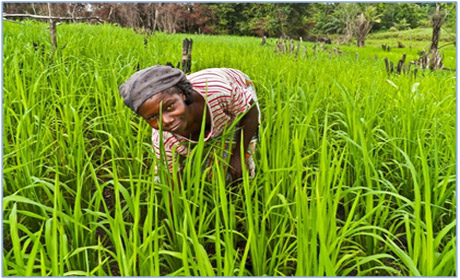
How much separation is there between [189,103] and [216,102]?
151 mm

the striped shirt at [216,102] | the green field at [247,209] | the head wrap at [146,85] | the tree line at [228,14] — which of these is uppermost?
the tree line at [228,14]

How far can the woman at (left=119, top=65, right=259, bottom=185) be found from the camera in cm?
77

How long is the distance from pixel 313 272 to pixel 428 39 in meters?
4.63

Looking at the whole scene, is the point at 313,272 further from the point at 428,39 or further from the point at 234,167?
the point at 428,39

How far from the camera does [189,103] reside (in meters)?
0.88

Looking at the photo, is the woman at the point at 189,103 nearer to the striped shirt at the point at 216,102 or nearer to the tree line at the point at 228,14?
the striped shirt at the point at 216,102

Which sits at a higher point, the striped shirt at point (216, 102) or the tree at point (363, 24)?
the tree at point (363, 24)

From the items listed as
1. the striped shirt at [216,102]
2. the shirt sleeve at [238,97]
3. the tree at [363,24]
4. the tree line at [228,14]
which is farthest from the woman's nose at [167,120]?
the tree at [363,24]

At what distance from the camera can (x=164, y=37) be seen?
3.72 meters

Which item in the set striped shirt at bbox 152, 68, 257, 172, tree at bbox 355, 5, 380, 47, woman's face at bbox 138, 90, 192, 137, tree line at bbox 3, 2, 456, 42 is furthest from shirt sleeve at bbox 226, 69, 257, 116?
tree at bbox 355, 5, 380, 47

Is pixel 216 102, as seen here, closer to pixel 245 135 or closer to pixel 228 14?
pixel 245 135

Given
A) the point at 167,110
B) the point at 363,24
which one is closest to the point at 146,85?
the point at 167,110

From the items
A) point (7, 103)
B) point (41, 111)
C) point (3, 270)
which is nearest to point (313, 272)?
point (3, 270)

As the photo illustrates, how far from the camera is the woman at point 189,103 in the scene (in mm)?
774
